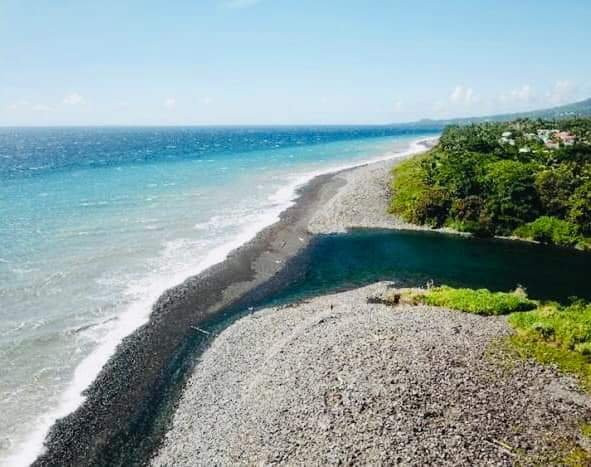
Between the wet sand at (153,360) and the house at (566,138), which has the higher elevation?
the house at (566,138)

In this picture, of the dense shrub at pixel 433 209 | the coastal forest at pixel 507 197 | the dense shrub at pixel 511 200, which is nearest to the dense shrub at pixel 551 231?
the coastal forest at pixel 507 197

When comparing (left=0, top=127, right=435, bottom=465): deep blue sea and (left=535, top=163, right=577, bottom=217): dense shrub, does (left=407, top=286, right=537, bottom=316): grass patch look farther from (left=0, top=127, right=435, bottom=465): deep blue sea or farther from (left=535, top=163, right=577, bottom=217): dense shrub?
(left=535, top=163, right=577, bottom=217): dense shrub

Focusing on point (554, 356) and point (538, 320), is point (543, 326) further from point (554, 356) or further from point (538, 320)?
point (554, 356)

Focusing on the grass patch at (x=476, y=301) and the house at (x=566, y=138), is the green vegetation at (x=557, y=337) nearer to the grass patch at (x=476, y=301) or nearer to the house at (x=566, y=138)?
the grass patch at (x=476, y=301)

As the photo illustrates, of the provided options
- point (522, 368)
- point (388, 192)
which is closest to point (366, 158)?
point (388, 192)

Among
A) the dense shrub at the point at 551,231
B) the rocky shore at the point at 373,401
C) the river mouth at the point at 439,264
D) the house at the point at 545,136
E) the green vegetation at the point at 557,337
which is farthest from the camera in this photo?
the house at the point at 545,136

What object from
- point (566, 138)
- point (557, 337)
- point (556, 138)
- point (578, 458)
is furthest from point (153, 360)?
point (566, 138)

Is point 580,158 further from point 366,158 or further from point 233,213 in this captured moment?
point 366,158
